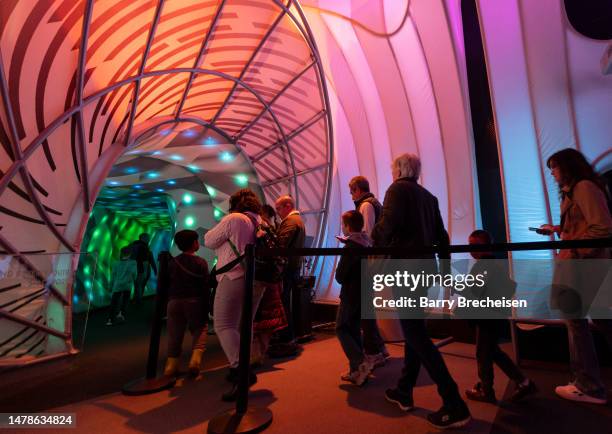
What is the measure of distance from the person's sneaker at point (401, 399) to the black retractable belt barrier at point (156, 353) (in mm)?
2229

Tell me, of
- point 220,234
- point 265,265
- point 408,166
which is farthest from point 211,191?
point 408,166

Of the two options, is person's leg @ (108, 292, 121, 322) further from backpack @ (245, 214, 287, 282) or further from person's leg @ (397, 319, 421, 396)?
person's leg @ (397, 319, 421, 396)

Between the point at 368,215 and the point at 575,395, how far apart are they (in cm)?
247

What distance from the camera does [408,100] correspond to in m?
9.40

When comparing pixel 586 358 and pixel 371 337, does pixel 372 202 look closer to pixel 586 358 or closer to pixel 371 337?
pixel 371 337

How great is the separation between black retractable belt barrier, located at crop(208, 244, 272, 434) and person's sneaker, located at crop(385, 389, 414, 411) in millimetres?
1074

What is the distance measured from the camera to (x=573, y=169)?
2865 millimetres

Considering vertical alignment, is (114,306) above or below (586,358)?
below

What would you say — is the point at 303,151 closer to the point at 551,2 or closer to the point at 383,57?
the point at 383,57

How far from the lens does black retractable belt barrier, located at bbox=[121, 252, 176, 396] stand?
337cm

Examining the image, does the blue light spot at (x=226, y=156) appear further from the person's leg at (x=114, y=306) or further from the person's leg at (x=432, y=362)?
the person's leg at (x=432, y=362)

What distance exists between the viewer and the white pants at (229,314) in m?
3.29

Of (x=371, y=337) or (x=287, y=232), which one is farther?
(x=287, y=232)

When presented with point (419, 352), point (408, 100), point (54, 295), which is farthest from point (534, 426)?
point (408, 100)
